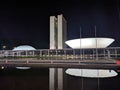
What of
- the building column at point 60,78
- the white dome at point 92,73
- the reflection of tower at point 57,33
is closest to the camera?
the building column at point 60,78

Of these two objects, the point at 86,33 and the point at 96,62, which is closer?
the point at 96,62

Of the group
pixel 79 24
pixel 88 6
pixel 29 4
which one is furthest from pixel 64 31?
pixel 29 4

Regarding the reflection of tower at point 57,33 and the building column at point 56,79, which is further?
the reflection of tower at point 57,33

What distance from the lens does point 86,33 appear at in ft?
3.43

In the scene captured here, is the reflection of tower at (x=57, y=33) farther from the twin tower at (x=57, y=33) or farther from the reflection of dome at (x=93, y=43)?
the reflection of dome at (x=93, y=43)

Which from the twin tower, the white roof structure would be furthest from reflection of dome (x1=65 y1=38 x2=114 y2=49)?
the twin tower

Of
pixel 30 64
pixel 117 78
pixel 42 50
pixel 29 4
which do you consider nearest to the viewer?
pixel 117 78

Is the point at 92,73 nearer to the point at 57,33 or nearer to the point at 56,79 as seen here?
the point at 56,79

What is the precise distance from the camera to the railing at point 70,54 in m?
0.87

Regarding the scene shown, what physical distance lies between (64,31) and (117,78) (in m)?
0.50

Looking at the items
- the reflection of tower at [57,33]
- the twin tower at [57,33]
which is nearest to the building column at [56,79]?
the reflection of tower at [57,33]

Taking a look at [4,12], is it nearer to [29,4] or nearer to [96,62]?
[29,4]

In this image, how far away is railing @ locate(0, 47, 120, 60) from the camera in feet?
2.86

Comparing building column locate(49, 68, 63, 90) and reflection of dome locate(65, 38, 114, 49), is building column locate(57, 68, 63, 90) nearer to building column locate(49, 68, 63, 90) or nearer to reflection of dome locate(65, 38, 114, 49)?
building column locate(49, 68, 63, 90)
